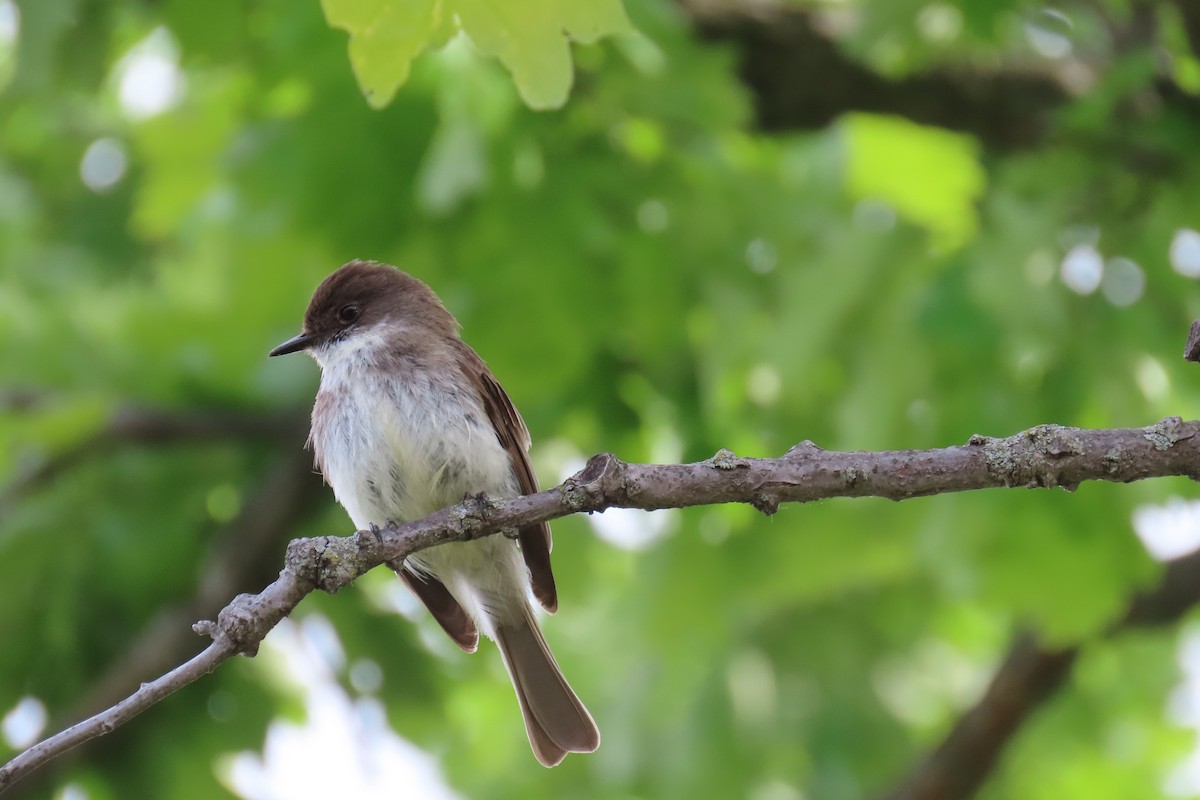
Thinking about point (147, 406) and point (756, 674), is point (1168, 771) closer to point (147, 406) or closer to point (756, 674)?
point (756, 674)

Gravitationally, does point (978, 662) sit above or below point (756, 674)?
below

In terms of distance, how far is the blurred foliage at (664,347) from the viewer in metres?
5.79

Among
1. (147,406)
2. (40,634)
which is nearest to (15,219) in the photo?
(147,406)

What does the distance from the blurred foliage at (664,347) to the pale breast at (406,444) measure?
1.42 m

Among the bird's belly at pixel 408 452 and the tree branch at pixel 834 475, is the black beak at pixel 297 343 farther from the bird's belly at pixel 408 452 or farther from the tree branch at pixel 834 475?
the tree branch at pixel 834 475

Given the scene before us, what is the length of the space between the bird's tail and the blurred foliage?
4.68 ft

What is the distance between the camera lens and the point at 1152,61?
5.51 m

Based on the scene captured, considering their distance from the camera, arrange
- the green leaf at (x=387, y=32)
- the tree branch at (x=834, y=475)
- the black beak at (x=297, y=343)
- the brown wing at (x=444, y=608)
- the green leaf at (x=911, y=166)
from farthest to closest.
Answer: the green leaf at (x=911, y=166) < the brown wing at (x=444, y=608) < the black beak at (x=297, y=343) < the green leaf at (x=387, y=32) < the tree branch at (x=834, y=475)

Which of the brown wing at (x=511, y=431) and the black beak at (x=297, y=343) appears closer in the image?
the brown wing at (x=511, y=431)

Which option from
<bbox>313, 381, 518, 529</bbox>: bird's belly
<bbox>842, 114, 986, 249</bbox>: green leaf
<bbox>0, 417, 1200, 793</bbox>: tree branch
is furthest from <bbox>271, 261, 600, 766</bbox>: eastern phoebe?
<bbox>842, 114, 986, 249</bbox>: green leaf

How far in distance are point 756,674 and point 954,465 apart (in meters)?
6.28

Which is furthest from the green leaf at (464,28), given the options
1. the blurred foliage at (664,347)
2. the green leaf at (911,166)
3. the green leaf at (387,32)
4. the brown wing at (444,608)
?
the green leaf at (911,166)

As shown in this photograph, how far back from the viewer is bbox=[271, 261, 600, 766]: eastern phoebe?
451cm

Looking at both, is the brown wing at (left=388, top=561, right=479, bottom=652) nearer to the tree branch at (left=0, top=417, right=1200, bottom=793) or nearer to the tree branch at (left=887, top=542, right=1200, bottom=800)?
the tree branch at (left=0, top=417, right=1200, bottom=793)
